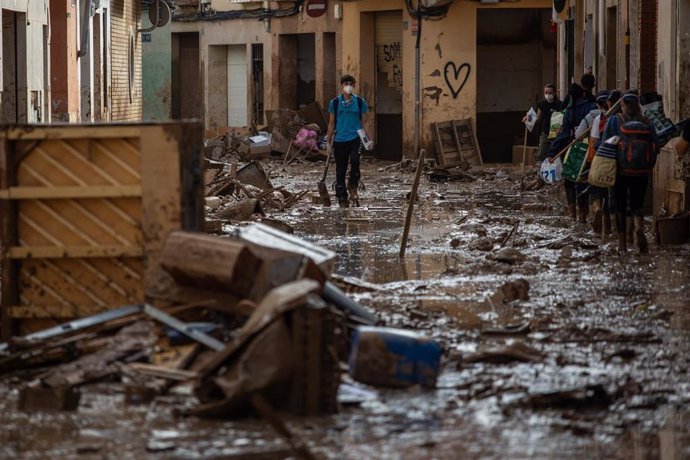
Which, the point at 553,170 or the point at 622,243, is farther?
the point at 553,170

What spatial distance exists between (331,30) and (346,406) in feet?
99.6

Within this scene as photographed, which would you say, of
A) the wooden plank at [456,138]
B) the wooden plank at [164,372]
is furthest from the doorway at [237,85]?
the wooden plank at [164,372]

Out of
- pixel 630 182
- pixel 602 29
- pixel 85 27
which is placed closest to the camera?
pixel 630 182

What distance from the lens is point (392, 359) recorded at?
790 centimetres

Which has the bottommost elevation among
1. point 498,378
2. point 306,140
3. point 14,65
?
point 498,378

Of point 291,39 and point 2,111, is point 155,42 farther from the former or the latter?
point 2,111

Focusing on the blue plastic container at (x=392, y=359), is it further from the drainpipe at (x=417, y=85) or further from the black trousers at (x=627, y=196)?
the drainpipe at (x=417, y=85)

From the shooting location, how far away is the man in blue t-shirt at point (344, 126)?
69.7ft

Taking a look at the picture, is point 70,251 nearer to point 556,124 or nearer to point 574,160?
point 574,160

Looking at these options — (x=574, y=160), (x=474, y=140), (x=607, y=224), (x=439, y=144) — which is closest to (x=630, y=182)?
(x=607, y=224)

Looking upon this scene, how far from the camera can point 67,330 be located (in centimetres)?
851

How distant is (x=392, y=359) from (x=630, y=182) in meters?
7.43

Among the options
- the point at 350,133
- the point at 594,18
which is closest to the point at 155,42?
the point at 594,18

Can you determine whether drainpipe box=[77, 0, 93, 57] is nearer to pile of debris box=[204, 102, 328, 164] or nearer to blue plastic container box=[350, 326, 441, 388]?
pile of debris box=[204, 102, 328, 164]
